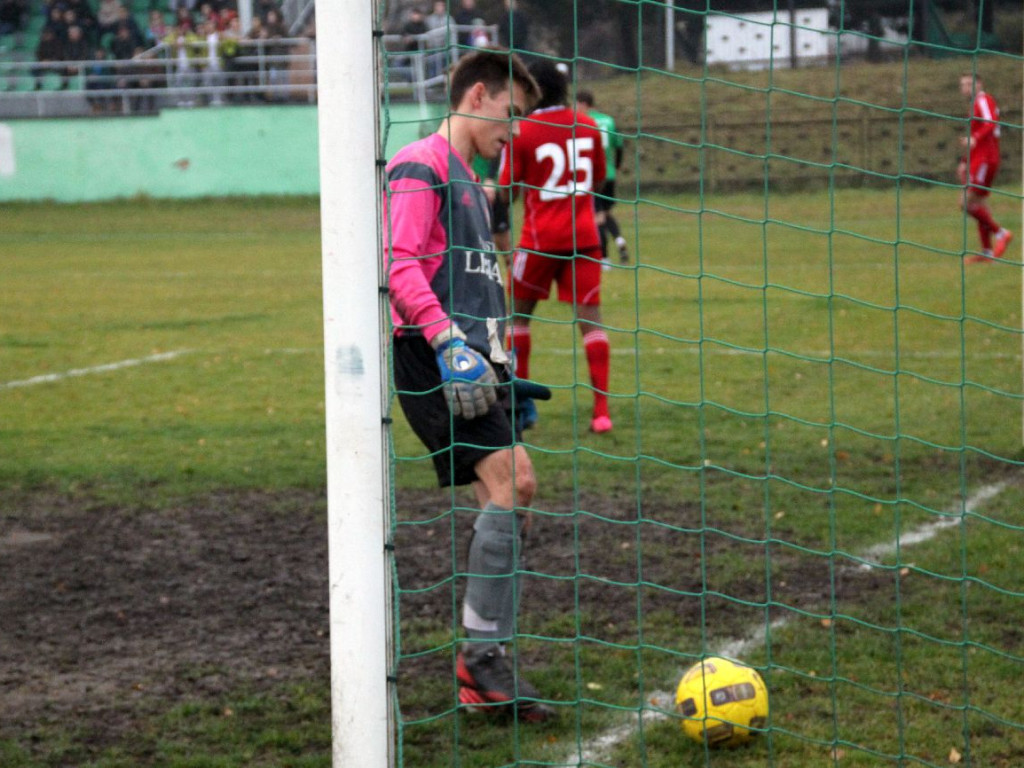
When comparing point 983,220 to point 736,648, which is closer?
point 736,648

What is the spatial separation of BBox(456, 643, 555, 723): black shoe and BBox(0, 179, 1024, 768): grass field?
0.07 m

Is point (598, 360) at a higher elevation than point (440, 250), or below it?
below

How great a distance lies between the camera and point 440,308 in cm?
316

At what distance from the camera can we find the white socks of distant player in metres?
3.38

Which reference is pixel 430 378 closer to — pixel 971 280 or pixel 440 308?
pixel 440 308

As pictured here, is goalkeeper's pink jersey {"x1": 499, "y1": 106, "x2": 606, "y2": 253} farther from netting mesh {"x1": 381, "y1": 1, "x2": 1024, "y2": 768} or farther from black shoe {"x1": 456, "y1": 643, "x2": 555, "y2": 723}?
black shoe {"x1": 456, "y1": 643, "x2": 555, "y2": 723}

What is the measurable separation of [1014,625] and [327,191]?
8.69 ft

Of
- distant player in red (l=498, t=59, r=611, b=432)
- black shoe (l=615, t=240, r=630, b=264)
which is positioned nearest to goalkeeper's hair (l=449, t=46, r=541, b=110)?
distant player in red (l=498, t=59, r=611, b=432)

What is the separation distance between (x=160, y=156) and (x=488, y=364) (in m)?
22.2

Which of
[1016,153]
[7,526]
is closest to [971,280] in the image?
[7,526]

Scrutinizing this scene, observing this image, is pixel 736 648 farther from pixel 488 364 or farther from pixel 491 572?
pixel 488 364

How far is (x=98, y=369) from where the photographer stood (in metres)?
8.86

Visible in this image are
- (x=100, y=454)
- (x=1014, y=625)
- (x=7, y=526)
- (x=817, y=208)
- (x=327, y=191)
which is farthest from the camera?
(x=817, y=208)

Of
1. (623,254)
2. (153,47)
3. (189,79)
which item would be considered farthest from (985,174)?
(153,47)
